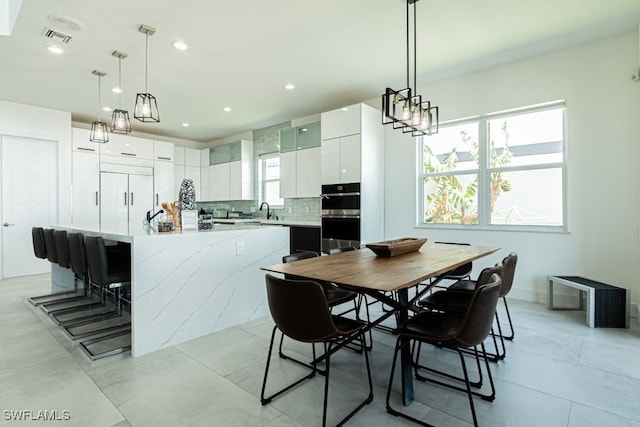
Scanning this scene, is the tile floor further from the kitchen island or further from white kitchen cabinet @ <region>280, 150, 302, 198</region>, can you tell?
white kitchen cabinet @ <region>280, 150, 302, 198</region>

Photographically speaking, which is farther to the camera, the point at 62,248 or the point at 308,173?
the point at 308,173

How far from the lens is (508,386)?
2018mm

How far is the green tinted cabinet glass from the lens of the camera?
232 inches

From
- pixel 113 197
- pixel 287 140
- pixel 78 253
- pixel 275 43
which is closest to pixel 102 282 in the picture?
pixel 78 253

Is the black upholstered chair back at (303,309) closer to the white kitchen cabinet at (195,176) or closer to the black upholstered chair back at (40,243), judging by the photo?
the black upholstered chair back at (40,243)

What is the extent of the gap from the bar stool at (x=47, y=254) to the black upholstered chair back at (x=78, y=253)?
67 cm

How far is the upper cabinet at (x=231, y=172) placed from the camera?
277 inches

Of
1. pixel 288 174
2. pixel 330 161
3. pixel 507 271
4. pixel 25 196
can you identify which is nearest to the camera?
pixel 507 271

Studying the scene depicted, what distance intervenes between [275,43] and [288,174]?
109 inches

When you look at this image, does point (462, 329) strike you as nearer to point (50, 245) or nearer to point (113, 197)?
point (50, 245)

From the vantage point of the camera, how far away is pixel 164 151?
717 cm


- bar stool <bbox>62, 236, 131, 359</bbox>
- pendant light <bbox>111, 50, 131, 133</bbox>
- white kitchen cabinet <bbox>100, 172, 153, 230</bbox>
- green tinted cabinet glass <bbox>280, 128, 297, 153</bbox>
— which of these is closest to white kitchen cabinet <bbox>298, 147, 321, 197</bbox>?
green tinted cabinet glass <bbox>280, 128, 297, 153</bbox>

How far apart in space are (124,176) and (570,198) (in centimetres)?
736

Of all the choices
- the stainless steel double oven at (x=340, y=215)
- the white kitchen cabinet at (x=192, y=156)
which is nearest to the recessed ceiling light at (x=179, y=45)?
the stainless steel double oven at (x=340, y=215)
